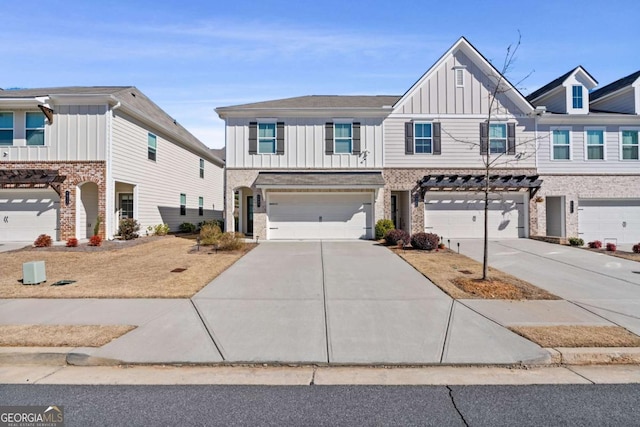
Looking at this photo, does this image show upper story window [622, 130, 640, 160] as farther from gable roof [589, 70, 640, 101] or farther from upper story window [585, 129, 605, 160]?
gable roof [589, 70, 640, 101]

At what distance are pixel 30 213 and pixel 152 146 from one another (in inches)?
260

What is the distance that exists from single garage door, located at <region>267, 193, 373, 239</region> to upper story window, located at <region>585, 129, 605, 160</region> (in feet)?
39.7

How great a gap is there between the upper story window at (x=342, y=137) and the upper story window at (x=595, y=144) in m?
12.7

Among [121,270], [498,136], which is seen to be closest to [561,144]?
[498,136]

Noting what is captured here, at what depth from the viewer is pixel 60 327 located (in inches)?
219

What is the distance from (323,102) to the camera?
709 inches

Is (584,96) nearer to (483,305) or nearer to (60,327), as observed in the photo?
(483,305)

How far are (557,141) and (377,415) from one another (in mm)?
19294

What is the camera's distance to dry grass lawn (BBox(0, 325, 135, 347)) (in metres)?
4.95

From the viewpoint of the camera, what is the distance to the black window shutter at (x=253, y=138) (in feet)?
54.4

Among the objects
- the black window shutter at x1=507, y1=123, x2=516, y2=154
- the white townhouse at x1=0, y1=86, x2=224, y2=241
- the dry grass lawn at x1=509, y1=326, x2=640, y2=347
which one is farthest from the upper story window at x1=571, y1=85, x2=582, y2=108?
the white townhouse at x1=0, y1=86, x2=224, y2=241

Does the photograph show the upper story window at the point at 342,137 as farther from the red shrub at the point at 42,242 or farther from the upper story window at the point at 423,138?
the red shrub at the point at 42,242

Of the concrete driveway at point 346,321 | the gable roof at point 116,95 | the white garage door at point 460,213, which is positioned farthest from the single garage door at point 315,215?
the gable roof at point 116,95

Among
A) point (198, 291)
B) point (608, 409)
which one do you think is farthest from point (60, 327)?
point (608, 409)
